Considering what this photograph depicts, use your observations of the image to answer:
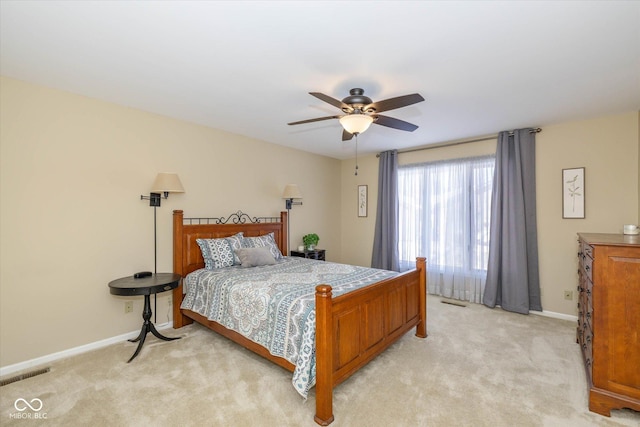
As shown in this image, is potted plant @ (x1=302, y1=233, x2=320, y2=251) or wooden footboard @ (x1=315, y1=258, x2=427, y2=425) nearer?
wooden footboard @ (x1=315, y1=258, x2=427, y2=425)

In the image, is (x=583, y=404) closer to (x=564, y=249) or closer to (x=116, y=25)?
(x=564, y=249)

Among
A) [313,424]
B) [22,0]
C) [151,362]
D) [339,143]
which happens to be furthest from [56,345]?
[339,143]

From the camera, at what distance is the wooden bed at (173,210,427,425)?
198 centimetres

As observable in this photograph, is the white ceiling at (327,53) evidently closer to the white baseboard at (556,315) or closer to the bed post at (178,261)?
the bed post at (178,261)

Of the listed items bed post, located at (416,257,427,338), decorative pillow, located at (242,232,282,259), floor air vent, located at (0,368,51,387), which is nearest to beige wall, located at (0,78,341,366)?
floor air vent, located at (0,368,51,387)

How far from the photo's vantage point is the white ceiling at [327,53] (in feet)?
5.65

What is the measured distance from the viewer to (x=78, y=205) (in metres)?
2.92

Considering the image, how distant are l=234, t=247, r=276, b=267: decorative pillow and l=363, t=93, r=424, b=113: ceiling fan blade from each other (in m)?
2.19

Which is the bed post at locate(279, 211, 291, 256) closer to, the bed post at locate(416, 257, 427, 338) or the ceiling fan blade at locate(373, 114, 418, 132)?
the bed post at locate(416, 257, 427, 338)

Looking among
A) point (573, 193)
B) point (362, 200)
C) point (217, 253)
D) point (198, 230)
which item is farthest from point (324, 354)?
point (362, 200)

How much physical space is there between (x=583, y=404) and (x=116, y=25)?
13.6 ft

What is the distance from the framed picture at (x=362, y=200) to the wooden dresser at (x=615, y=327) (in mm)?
3969

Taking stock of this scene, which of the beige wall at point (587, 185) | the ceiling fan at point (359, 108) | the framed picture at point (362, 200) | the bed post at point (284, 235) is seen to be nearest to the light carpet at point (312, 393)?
the beige wall at point (587, 185)

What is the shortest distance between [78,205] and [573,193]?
5.82 m
